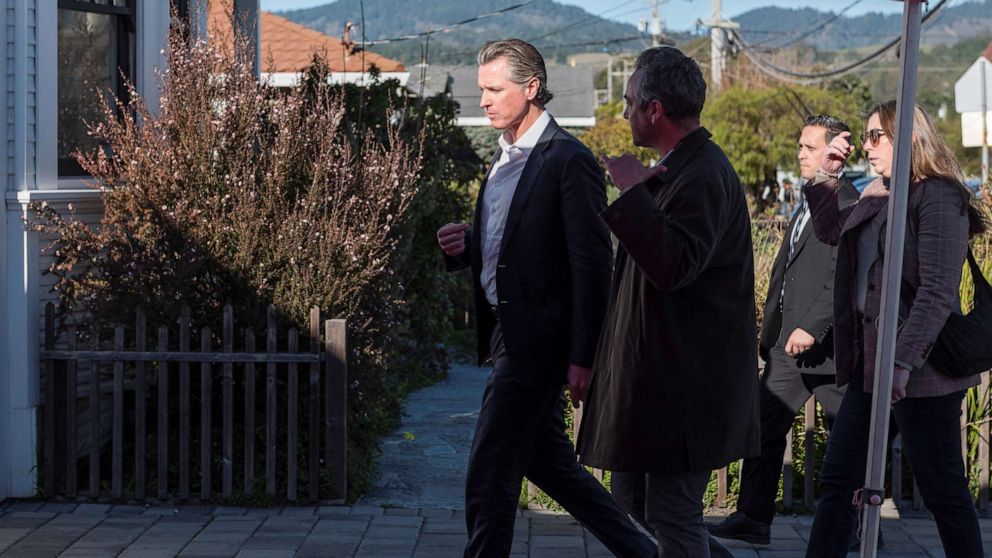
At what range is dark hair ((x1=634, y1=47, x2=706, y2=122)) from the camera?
398cm

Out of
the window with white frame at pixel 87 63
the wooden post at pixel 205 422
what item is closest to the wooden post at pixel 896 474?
the wooden post at pixel 205 422

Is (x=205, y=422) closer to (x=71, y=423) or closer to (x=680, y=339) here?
(x=71, y=423)

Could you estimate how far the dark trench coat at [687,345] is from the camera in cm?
394

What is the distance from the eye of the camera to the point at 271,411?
266 inches

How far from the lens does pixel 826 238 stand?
17.5 ft

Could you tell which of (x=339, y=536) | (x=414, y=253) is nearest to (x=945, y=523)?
(x=339, y=536)

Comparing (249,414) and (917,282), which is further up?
(917,282)

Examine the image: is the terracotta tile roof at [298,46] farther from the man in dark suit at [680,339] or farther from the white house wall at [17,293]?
the man in dark suit at [680,339]

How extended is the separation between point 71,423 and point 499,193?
3.09 m

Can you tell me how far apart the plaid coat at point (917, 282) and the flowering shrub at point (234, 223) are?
2761 mm

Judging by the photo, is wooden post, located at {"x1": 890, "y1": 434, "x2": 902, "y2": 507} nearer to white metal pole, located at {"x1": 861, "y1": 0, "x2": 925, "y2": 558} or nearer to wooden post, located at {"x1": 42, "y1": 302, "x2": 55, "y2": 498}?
white metal pole, located at {"x1": 861, "y1": 0, "x2": 925, "y2": 558}

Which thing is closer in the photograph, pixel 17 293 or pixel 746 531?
pixel 746 531

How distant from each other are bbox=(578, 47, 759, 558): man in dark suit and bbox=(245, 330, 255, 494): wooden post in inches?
118

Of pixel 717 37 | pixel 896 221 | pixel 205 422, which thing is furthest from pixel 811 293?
pixel 717 37
